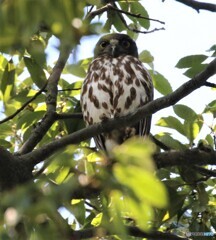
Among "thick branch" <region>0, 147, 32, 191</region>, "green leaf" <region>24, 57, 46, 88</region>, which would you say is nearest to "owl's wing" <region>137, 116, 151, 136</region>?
"green leaf" <region>24, 57, 46, 88</region>

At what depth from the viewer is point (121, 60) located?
445 centimetres

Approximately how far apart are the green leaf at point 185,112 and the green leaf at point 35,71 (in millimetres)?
844

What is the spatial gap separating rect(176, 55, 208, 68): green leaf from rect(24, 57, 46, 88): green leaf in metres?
0.86

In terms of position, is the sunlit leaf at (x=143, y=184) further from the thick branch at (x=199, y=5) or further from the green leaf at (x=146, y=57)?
the green leaf at (x=146, y=57)

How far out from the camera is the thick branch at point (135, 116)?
2.48 meters

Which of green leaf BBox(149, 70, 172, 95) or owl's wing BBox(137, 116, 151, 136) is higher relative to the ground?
green leaf BBox(149, 70, 172, 95)

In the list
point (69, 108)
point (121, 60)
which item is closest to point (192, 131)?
point (69, 108)

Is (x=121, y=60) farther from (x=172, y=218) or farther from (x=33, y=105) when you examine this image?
(x=172, y=218)

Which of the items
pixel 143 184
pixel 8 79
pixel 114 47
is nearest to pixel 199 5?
pixel 8 79

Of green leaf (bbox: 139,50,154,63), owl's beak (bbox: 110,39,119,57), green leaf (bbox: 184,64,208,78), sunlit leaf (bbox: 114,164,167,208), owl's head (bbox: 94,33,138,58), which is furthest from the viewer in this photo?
owl's head (bbox: 94,33,138,58)

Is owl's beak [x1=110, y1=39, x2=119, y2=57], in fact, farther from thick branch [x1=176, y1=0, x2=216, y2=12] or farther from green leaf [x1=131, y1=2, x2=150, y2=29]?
thick branch [x1=176, y1=0, x2=216, y2=12]

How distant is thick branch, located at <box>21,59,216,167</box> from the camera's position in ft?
8.14

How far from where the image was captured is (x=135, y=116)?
9.23 feet

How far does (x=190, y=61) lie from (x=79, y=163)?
5.09ft
